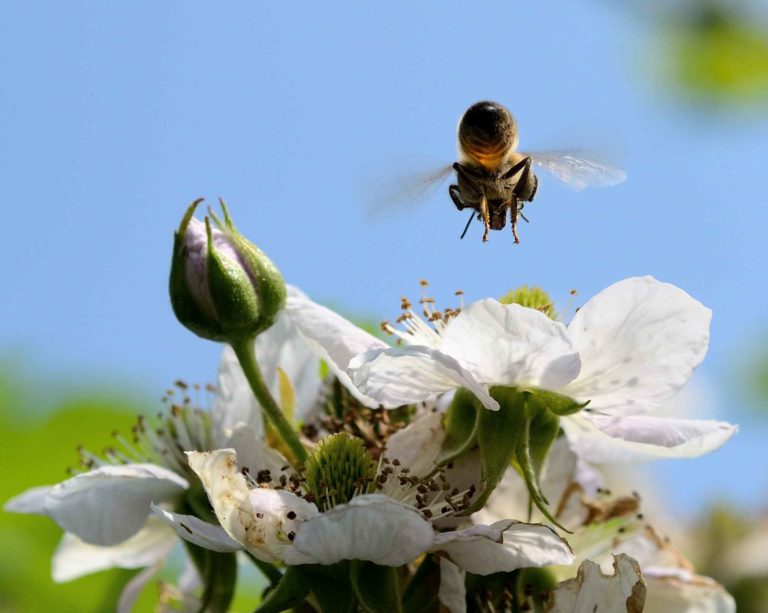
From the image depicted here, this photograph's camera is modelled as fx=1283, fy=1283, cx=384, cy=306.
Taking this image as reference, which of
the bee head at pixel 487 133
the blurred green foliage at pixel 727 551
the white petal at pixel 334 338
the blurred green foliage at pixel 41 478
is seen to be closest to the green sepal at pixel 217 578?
the white petal at pixel 334 338

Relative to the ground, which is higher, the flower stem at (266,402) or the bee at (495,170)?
the bee at (495,170)

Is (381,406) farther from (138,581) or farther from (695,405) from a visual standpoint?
(695,405)

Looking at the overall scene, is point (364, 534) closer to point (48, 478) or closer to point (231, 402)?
point (231, 402)

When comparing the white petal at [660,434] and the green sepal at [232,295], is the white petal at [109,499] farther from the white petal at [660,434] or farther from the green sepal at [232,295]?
the white petal at [660,434]

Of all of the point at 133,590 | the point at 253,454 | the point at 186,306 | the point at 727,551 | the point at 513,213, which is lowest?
the point at 727,551

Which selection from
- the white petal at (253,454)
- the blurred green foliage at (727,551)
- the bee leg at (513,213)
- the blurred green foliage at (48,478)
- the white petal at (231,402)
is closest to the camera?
the white petal at (253,454)

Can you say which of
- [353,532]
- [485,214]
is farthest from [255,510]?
[485,214]
